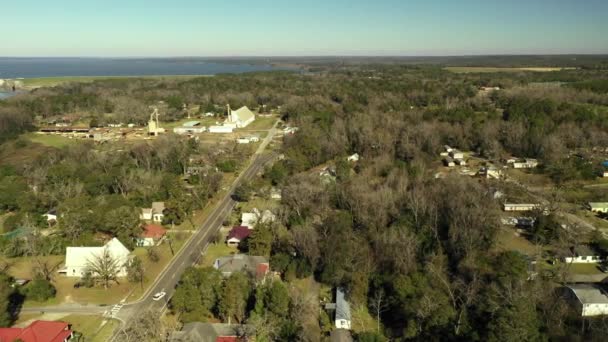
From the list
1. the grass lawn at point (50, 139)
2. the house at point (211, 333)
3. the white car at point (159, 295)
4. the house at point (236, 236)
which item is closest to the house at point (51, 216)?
the house at point (236, 236)

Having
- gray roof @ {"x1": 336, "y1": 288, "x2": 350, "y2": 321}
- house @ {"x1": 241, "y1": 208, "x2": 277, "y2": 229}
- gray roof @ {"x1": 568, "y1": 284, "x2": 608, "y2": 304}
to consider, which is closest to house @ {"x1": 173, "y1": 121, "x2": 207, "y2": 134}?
house @ {"x1": 241, "y1": 208, "x2": 277, "y2": 229}

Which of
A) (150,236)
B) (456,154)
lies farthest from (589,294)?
(456,154)

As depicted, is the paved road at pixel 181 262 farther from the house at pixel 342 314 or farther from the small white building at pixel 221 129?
the small white building at pixel 221 129

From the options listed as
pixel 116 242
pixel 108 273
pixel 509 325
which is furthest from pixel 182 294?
pixel 509 325

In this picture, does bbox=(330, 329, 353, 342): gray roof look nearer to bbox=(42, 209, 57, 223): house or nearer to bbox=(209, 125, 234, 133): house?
bbox=(42, 209, 57, 223): house

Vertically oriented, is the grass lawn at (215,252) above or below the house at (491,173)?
below
